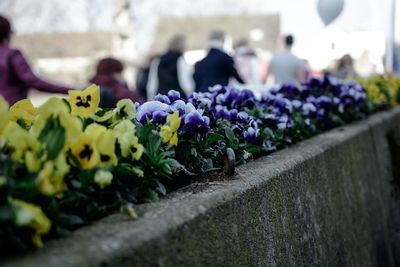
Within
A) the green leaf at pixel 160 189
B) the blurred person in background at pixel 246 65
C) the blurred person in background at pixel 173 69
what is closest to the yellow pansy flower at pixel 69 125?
the green leaf at pixel 160 189

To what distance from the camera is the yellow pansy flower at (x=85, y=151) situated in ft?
7.00

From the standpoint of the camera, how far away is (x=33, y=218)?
5.66ft

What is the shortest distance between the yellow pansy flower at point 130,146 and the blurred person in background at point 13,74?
4.74 m

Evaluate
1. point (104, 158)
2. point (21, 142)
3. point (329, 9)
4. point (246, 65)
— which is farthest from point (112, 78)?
point (21, 142)

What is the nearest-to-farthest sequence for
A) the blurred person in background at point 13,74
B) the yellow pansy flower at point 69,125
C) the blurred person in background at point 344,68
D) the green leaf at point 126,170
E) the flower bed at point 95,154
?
the flower bed at point 95,154 < the yellow pansy flower at point 69,125 < the green leaf at point 126,170 < the blurred person in background at point 13,74 < the blurred person in background at point 344,68

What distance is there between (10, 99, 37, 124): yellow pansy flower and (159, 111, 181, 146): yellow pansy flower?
443mm

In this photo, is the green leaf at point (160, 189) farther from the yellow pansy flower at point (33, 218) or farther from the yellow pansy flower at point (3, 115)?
the yellow pansy flower at point (33, 218)

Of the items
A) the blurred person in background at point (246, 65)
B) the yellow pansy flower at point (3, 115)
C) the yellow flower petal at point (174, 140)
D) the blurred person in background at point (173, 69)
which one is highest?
the yellow pansy flower at point (3, 115)

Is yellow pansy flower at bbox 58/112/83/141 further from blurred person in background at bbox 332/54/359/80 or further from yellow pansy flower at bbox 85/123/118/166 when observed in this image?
blurred person in background at bbox 332/54/359/80

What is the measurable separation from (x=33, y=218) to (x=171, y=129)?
3.59 ft

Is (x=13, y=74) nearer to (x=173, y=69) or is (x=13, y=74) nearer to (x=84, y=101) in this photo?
(x=84, y=101)

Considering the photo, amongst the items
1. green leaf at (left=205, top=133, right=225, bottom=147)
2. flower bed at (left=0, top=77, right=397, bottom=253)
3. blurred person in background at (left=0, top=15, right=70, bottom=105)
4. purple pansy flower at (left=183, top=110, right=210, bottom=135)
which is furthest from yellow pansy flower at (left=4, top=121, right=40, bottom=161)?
blurred person in background at (left=0, top=15, right=70, bottom=105)

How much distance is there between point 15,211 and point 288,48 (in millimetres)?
10480

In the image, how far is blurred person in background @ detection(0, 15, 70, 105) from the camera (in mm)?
7113
